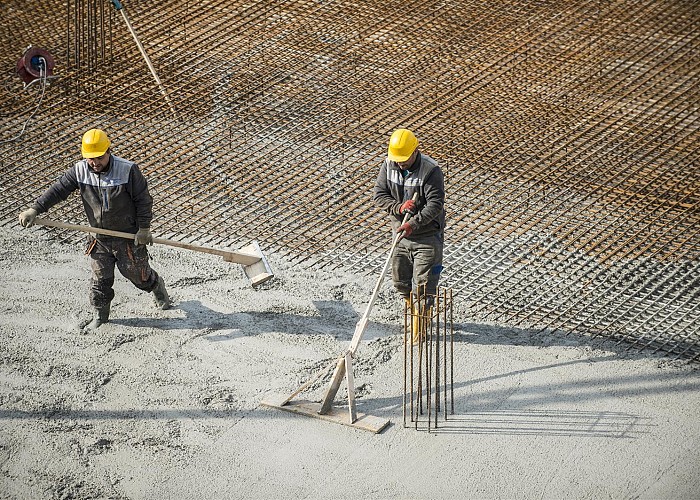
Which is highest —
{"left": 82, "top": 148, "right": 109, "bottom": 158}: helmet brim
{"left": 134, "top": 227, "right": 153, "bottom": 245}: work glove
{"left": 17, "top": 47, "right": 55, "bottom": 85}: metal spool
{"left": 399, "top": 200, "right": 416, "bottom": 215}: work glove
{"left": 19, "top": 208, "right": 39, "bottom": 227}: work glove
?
{"left": 82, "top": 148, "right": 109, "bottom": 158}: helmet brim

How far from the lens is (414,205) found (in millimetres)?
5672

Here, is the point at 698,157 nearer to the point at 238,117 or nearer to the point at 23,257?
the point at 238,117

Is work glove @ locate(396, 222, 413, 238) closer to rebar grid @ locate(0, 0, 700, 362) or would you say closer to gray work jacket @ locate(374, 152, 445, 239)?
gray work jacket @ locate(374, 152, 445, 239)

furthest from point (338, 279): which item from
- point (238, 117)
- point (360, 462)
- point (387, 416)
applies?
point (238, 117)

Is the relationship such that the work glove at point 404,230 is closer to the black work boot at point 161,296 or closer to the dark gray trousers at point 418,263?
the dark gray trousers at point 418,263

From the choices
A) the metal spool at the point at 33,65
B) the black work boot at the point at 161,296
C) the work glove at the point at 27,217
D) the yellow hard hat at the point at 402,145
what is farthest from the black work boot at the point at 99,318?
the metal spool at the point at 33,65

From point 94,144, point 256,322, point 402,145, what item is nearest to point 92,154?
point 94,144

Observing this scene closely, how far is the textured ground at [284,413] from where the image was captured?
4.70 m

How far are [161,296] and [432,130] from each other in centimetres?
339

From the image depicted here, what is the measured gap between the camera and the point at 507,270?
676 cm

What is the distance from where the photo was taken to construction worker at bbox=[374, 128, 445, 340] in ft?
18.3

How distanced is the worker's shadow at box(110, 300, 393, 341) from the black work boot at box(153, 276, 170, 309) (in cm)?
7

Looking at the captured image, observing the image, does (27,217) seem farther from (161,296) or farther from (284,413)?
(284,413)

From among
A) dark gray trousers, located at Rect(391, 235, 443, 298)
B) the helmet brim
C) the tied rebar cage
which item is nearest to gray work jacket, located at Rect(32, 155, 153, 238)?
the helmet brim
